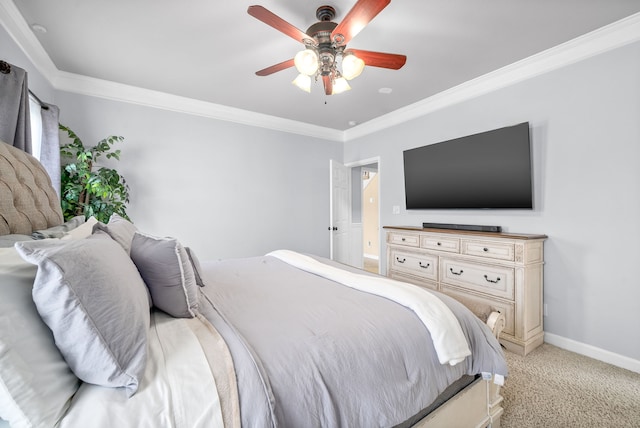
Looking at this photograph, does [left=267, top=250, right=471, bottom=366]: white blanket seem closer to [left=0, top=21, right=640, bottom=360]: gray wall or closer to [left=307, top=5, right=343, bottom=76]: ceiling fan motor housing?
[left=307, top=5, right=343, bottom=76]: ceiling fan motor housing

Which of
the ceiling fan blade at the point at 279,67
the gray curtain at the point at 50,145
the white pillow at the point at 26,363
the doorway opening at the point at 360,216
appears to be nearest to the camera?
the white pillow at the point at 26,363

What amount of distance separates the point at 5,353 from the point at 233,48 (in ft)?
8.32

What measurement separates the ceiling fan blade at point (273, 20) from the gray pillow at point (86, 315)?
56.9 inches

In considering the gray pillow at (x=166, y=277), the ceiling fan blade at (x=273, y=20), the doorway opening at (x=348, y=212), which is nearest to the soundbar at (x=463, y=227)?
the doorway opening at (x=348, y=212)

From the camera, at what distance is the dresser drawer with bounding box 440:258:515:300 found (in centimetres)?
250

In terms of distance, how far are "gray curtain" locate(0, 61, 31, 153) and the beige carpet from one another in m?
3.55

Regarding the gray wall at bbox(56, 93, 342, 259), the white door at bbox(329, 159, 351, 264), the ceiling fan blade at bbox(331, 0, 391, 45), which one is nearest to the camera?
the ceiling fan blade at bbox(331, 0, 391, 45)

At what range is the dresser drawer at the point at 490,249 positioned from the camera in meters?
2.49

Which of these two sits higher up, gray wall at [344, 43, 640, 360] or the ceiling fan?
the ceiling fan

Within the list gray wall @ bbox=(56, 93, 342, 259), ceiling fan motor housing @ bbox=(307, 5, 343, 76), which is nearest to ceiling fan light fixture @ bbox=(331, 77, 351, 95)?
ceiling fan motor housing @ bbox=(307, 5, 343, 76)

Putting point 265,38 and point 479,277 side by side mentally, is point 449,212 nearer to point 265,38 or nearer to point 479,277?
point 479,277

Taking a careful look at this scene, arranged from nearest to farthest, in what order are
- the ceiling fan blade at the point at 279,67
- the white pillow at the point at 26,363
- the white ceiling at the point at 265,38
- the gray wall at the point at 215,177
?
the white pillow at the point at 26,363 → the white ceiling at the point at 265,38 → the ceiling fan blade at the point at 279,67 → the gray wall at the point at 215,177

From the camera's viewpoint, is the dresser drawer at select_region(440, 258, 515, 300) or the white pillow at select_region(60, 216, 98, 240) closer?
the white pillow at select_region(60, 216, 98, 240)

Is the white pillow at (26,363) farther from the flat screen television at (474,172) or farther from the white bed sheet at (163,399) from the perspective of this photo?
the flat screen television at (474,172)
